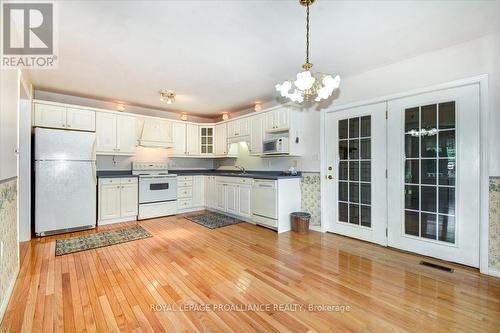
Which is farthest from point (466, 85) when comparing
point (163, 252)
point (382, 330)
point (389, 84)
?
point (163, 252)

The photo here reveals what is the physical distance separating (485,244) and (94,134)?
5.77 m

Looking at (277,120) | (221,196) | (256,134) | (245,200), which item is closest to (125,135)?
(221,196)

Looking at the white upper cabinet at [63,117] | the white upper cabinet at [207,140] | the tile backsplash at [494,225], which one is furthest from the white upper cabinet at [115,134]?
the tile backsplash at [494,225]

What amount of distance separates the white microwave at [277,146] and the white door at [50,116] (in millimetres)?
3737

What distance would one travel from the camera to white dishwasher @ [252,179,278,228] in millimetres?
3982

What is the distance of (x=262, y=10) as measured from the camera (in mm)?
2025

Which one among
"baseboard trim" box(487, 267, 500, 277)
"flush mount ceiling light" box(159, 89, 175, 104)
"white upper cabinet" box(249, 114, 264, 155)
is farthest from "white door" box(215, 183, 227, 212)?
"baseboard trim" box(487, 267, 500, 277)

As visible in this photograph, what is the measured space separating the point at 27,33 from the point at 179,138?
346 cm

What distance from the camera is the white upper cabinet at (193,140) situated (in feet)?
19.2

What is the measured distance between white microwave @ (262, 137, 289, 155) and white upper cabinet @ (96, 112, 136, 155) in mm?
2904

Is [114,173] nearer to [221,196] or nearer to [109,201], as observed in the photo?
[109,201]

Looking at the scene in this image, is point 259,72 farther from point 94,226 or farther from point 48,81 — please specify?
point 94,226

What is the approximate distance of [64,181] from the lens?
12.6 ft

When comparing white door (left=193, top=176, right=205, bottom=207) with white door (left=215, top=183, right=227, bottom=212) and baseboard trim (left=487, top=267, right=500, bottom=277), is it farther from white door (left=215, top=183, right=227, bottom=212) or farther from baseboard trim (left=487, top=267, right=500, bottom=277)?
baseboard trim (left=487, top=267, right=500, bottom=277)
